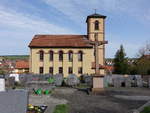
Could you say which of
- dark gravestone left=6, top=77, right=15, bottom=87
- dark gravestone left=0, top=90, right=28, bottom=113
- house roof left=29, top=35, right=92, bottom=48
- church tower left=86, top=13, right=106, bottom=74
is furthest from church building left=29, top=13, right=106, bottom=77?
dark gravestone left=0, top=90, right=28, bottom=113

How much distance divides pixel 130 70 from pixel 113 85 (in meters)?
31.2

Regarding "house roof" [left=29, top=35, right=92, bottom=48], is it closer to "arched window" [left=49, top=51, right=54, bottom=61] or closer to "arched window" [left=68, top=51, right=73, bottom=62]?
"arched window" [left=68, top=51, right=73, bottom=62]

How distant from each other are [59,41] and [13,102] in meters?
44.8

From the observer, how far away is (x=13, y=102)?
7.38 metres

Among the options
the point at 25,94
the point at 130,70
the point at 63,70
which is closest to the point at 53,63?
the point at 63,70

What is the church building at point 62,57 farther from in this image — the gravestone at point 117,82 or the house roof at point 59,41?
the gravestone at point 117,82

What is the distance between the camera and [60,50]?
1996 inches

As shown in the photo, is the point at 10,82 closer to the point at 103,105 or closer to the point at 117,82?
the point at 117,82

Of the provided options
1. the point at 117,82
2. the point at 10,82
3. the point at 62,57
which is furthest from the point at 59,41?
the point at 117,82

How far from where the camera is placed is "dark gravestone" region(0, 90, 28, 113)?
7.29 m

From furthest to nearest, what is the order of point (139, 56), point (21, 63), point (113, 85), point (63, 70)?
point (21, 63) < point (139, 56) < point (63, 70) < point (113, 85)

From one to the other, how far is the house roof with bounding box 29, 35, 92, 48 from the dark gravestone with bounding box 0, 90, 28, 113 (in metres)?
42.5

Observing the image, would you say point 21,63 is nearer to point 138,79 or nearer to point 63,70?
point 63,70

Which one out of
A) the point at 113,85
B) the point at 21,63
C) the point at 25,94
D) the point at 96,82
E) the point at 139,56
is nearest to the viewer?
the point at 25,94
